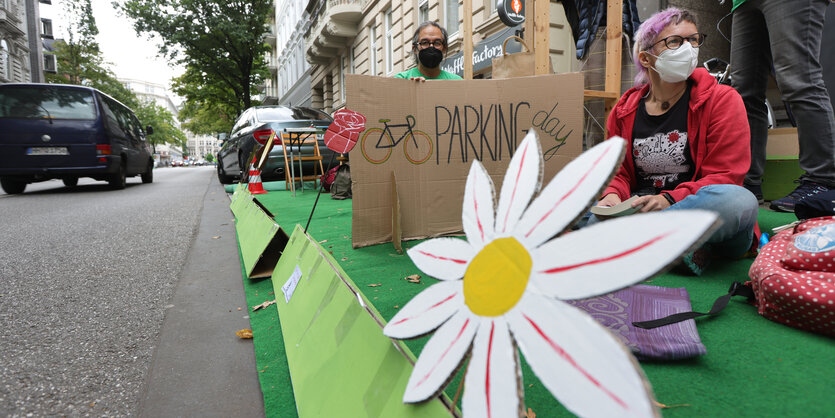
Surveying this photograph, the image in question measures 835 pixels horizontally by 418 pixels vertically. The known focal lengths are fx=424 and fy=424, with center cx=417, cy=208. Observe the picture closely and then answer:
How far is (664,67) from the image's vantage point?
1912mm

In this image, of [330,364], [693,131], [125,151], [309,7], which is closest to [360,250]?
[330,364]

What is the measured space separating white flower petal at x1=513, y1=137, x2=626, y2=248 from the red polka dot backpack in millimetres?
1178

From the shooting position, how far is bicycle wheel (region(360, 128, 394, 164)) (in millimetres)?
2477

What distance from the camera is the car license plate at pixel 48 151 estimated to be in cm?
670

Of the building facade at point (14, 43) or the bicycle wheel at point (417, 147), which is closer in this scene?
the bicycle wheel at point (417, 147)

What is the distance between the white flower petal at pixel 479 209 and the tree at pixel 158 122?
4901cm

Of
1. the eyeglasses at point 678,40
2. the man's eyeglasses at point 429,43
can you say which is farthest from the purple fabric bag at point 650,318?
the man's eyeglasses at point 429,43

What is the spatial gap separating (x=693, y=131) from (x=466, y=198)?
1.67m

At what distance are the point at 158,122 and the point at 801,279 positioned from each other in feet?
199

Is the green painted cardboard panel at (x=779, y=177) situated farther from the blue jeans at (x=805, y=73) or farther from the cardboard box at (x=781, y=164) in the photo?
the blue jeans at (x=805, y=73)

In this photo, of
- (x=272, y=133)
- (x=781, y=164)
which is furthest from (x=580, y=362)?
(x=272, y=133)

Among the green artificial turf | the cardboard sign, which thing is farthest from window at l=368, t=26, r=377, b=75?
the green artificial turf

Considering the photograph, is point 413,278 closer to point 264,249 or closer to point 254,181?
point 264,249

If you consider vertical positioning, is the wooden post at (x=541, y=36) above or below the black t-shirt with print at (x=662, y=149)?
above
